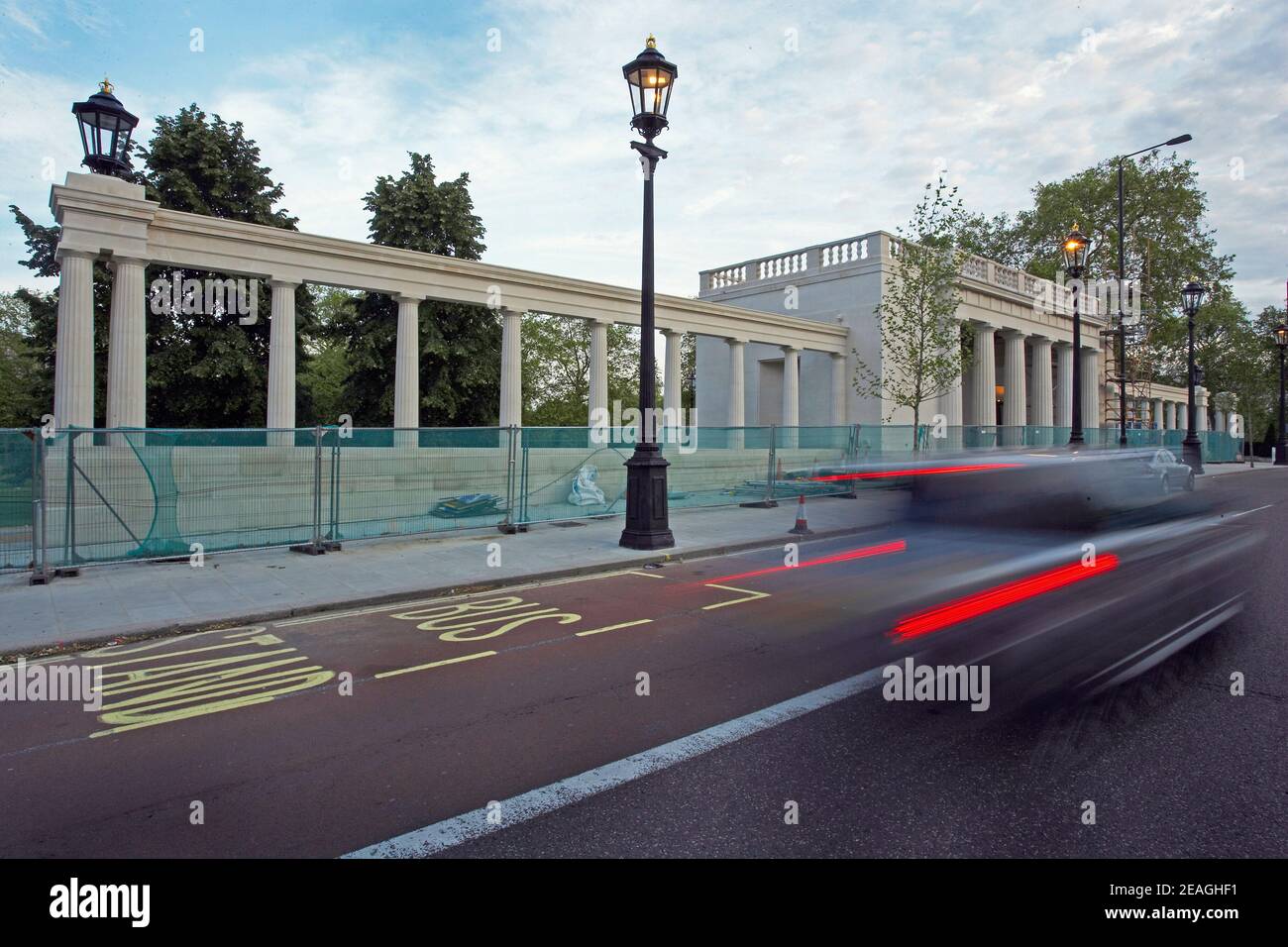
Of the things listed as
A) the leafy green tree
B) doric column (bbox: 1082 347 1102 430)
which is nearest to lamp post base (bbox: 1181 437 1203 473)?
doric column (bbox: 1082 347 1102 430)

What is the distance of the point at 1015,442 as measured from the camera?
30094mm

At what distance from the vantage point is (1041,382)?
41000mm

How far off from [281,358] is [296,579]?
11525 millimetres

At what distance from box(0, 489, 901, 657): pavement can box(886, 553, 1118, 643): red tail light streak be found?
4.68 m

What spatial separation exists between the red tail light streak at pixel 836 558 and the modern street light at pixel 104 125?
10.9 meters

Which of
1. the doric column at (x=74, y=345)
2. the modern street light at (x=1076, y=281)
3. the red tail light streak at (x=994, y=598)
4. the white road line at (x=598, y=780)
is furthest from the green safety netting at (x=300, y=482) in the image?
the modern street light at (x=1076, y=281)

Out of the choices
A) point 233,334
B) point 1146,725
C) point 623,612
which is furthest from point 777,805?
point 233,334

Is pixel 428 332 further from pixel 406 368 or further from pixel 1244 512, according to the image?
pixel 1244 512

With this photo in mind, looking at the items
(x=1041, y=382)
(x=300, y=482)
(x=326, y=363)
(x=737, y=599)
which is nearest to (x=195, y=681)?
(x=737, y=599)

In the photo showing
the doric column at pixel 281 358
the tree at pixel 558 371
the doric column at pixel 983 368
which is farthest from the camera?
the tree at pixel 558 371

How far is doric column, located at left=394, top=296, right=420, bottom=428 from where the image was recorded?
2071cm

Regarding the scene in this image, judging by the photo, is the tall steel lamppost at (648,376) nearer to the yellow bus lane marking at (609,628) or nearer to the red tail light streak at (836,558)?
the red tail light streak at (836,558)

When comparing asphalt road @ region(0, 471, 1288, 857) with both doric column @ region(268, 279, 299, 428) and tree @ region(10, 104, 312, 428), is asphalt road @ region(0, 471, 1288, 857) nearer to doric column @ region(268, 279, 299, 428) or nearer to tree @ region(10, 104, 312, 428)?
doric column @ region(268, 279, 299, 428)

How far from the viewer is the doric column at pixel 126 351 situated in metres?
16.5
